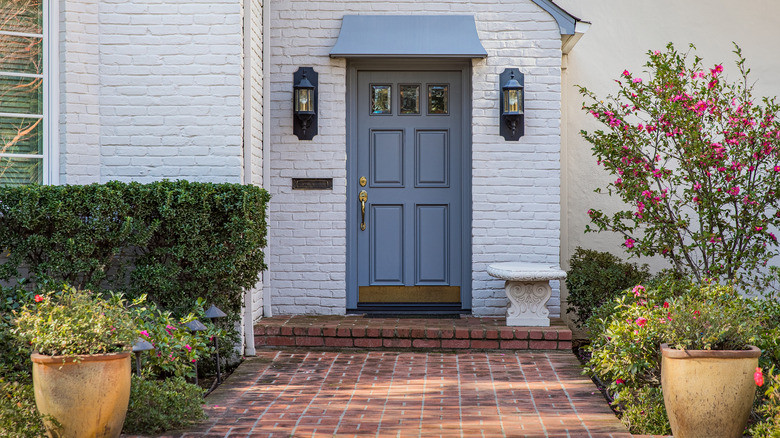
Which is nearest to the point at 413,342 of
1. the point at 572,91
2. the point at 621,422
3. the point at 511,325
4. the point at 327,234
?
the point at 511,325

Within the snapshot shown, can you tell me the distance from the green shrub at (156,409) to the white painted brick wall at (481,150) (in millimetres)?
3099

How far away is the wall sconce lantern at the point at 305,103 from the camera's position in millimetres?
7367

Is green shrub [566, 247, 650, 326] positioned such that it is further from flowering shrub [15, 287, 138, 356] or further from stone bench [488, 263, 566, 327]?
flowering shrub [15, 287, 138, 356]

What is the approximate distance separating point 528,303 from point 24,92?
415 centimetres

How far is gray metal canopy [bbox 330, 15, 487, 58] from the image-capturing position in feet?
24.2

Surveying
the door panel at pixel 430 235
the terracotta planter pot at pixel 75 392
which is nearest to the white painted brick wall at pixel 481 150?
the door panel at pixel 430 235

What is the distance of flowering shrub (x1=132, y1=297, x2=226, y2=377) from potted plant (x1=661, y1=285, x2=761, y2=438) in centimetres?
268

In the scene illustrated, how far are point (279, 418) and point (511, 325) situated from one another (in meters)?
2.84

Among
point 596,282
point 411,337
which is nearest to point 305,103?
point 411,337

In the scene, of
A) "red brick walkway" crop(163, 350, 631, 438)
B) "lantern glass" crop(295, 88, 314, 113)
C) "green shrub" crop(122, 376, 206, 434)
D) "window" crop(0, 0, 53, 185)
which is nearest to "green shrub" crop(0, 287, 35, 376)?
"green shrub" crop(122, 376, 206, 434)

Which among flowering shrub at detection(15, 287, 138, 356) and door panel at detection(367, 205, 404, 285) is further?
door panel at detection(367, 205, 404, 285)

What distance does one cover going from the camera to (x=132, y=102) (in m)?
6.29

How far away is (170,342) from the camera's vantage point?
4.96m

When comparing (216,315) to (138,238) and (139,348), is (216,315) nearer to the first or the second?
(138,238)
